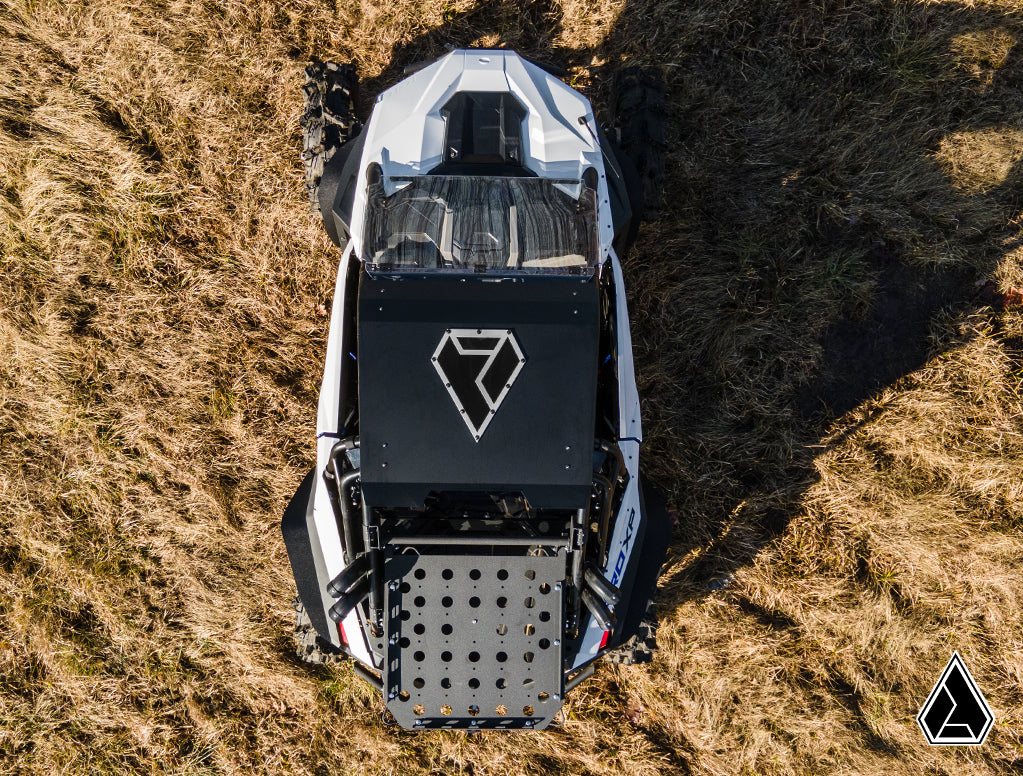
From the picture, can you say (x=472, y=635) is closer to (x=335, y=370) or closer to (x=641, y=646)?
(x=335, y=370)

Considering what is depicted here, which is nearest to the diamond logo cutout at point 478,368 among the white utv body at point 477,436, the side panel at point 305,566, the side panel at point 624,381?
the white utv body at point 477,436

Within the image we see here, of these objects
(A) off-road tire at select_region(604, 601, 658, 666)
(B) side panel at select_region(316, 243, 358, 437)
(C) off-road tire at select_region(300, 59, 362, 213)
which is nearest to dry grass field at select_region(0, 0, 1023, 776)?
(C) off-road tire at select_region(300, 59, 362, 213)

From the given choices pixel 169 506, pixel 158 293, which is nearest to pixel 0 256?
pixel 158 293

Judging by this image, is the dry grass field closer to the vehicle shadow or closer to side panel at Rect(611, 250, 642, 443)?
the vehicle shadow

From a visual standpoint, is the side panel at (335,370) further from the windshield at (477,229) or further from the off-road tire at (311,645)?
the off-road tire at (311,645)

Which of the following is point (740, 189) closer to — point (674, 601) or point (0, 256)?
point (674, 601)

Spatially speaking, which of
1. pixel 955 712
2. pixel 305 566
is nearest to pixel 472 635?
pixel 305 566

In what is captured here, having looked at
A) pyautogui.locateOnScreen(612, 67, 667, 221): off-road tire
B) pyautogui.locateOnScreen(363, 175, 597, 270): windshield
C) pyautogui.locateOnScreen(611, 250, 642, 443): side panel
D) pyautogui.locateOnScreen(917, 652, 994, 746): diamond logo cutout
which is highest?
pyautogui.locateOnScreen(612, 67, 667, 221): off-road tire
